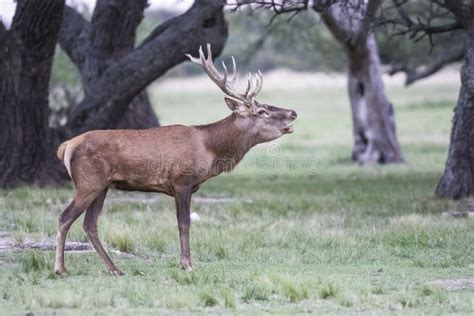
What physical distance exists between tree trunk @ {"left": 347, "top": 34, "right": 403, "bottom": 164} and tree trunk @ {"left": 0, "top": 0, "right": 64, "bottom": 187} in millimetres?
10693

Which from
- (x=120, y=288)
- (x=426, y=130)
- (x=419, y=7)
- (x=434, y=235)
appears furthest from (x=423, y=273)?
(x=426, y=130)

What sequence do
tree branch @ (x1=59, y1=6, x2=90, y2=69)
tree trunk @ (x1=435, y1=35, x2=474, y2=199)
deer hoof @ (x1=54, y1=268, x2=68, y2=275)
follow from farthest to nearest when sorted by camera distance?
tree branch @ (x1=59, y1=6, x2=90, y2=69) → tree trunk @ (x1=435, y1=35, x2=474, y2=199) → deer hoof @ (x1=54, y1=268, x2=68, y2=275)

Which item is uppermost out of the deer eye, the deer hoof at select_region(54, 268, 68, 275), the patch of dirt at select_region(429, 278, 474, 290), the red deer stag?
the deer eye

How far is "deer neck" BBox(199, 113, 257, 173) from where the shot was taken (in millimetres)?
11938

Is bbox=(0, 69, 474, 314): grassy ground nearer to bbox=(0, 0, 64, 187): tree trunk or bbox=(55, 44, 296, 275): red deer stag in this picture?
bbox=(55, 44, 296, 275): red deer stag

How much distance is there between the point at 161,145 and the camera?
37.8ft

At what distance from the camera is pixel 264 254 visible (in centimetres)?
1277

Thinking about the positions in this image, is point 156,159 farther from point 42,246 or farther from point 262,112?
point 42,246

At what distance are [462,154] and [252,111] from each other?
5864mm

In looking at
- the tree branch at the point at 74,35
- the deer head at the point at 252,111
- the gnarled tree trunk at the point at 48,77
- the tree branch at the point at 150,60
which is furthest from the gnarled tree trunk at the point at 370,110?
the deer head at the point at 252,111

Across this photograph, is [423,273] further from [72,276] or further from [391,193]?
[391,193]

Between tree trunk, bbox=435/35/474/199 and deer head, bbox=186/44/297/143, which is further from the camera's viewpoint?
tree trunk, bbox=435/35/474/199

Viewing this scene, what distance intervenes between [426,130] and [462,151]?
2496cm

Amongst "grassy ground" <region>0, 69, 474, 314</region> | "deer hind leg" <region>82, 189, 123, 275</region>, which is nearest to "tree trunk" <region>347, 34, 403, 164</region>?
"grassy ground" <region>0, 69, 474, 314</region>
